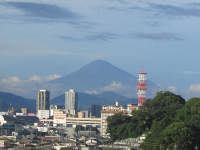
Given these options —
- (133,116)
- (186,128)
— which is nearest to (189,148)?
(186,128)

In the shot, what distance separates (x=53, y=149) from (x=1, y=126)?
61860 millimetres

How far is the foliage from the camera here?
4300 cm

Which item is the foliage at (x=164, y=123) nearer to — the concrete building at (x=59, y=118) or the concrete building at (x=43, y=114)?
the concrete building at (x=59, y=118)

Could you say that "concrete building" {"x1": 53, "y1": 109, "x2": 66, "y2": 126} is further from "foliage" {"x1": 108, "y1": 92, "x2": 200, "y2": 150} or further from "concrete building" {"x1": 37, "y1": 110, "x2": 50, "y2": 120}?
"foliage" {"x1": 108, "y1": 92, "x2": 200, "y2": 150}

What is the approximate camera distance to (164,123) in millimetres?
50656

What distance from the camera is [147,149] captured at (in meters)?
45.7

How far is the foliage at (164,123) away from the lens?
43.0 metres

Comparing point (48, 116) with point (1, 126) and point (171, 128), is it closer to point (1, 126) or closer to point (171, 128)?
point (1, 126)

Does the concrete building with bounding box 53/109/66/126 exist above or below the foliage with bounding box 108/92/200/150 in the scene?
above

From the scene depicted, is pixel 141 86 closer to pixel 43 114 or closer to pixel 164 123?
pixel 164 123

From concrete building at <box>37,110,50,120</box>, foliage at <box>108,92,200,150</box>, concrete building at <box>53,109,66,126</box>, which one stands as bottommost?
foliage at <box>108,92,200,150</box>

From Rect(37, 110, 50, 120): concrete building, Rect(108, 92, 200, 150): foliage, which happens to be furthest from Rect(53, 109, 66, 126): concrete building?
Rect(108, 92, 200, 150): foliage

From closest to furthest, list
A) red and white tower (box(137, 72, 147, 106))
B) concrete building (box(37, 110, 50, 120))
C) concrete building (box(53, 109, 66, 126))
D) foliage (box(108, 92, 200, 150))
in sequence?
foliage (box(108, 92, 200, 150)), red and white tower (box(137, 72, 147, 106)), concrete building (box(53, 109, 66, 126)), concrete building (box(37, 110, 50, 120))

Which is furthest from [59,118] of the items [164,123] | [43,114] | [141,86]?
[164,123]
